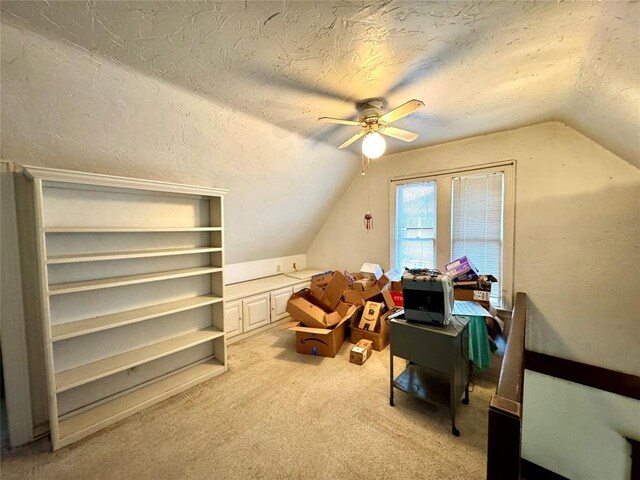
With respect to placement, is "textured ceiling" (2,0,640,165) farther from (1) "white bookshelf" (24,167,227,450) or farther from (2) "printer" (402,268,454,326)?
(2) "printer" (402,268,454,326)

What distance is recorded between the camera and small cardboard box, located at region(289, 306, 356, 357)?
8.83 feet

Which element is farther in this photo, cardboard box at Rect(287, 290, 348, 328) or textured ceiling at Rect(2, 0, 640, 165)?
cardboard box at Rect(287, 290, 348, 328)

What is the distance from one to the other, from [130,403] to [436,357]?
239 centimetres

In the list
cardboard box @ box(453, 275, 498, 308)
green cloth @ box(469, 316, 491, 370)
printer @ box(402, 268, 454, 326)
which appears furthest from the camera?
cardboard box @ box(453, 275, 498, 308)

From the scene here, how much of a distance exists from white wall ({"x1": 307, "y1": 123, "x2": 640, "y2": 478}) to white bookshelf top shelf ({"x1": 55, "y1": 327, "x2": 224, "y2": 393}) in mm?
3060

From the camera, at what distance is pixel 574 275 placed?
A: 243cm

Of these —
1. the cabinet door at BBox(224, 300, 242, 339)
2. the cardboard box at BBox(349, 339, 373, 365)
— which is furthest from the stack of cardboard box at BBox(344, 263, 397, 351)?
the cabinet door at BBox(224, 300, 242, 339)

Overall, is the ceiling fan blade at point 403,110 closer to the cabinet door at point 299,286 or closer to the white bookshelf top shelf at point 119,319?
the white bookshelf top shelf at point 119,319

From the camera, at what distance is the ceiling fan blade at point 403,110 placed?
5.11 ft

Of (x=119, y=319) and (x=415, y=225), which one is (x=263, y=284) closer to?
(x=119, y=319)

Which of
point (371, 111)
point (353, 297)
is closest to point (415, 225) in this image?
point (353, 297)

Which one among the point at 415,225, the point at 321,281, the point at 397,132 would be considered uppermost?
the point at 397,132

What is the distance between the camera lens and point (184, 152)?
2.17 meters

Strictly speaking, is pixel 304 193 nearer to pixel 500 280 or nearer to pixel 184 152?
pixel 184 152
